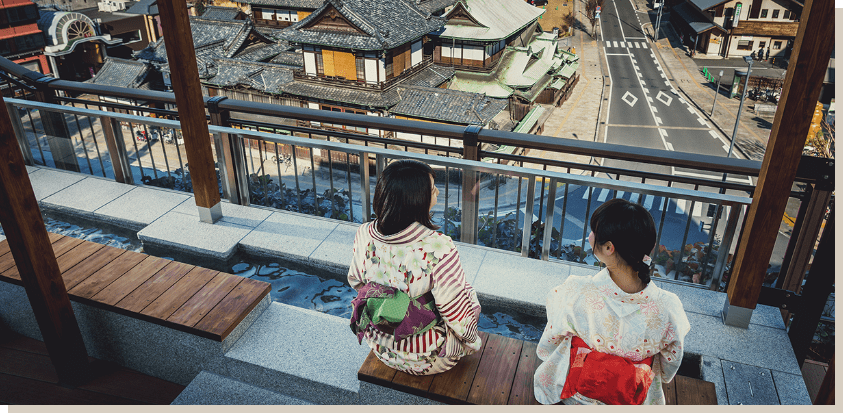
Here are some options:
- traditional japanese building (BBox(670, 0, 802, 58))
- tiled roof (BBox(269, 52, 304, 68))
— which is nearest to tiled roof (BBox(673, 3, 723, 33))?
traditional japanese building (BBox(670, 0, 802, 58))

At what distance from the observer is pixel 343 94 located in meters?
24.3

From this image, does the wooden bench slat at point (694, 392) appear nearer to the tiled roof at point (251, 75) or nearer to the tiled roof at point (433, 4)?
the tiled roof at point (251, 75)

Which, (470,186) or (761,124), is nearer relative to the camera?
(470,186)

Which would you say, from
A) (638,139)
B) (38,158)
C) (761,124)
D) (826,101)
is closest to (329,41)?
(638,139)

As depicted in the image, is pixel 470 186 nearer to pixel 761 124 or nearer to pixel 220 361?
pixel 220 361

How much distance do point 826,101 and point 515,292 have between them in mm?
35007

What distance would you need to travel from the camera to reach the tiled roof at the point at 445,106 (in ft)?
76.6

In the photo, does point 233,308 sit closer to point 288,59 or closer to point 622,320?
point 622,320

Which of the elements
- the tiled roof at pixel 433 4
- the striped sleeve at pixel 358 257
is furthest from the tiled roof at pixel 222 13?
the striped sleeve at pixel 358 257

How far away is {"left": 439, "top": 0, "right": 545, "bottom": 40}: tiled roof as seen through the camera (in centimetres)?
2933

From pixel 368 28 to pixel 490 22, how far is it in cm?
1024

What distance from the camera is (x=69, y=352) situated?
9.20 feet

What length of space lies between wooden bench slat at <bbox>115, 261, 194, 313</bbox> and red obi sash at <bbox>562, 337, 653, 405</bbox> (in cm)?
248

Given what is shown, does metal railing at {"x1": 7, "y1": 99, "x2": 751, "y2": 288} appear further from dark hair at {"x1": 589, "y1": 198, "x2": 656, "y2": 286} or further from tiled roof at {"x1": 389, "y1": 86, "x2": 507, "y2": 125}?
tiled roof at {"x1": 389, "y1": 86, "x2": 507, "y2": 125}
